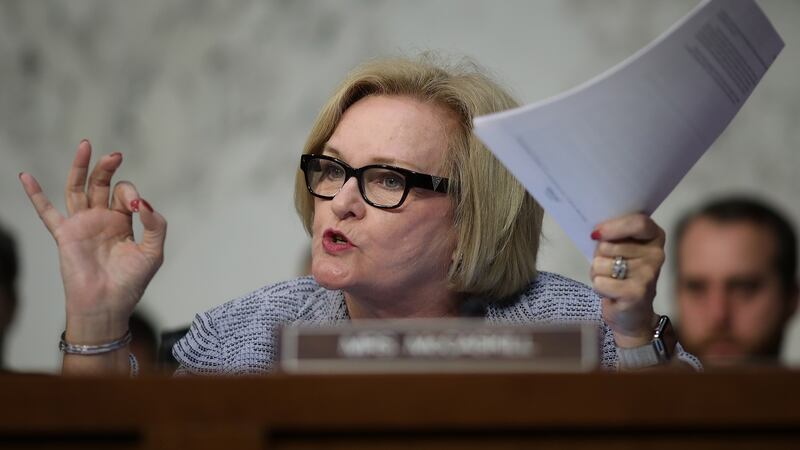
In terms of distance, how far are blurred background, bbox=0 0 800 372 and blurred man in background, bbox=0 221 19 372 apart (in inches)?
14.2

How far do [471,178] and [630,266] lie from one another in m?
0.45

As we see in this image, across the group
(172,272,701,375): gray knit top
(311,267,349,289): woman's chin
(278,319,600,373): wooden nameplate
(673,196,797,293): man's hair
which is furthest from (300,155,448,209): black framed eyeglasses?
(673,196,797,293): man's hair

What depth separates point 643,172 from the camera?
128 centimetres

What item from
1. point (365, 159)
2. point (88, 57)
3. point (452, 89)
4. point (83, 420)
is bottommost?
point (83, 420)

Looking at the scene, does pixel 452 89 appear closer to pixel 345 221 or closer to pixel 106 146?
Result: pixel 345 221

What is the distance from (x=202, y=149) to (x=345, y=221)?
84.2 inches

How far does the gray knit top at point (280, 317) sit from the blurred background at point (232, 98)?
1.76 metres

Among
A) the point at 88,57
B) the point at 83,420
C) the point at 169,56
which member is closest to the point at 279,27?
the point at 169,56

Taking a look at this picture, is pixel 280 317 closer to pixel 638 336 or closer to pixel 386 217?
pixel 386 217

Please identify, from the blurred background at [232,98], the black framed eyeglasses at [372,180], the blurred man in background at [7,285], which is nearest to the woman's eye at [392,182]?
the black framed eyeglasses at [372,180]

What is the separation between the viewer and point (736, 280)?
289cm

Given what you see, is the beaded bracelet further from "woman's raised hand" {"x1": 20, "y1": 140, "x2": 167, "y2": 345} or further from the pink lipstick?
the pink lipstick

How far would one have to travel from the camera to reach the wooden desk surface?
827mm

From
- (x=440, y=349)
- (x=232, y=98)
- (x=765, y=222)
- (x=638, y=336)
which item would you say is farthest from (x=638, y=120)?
(x=232, y=98)
